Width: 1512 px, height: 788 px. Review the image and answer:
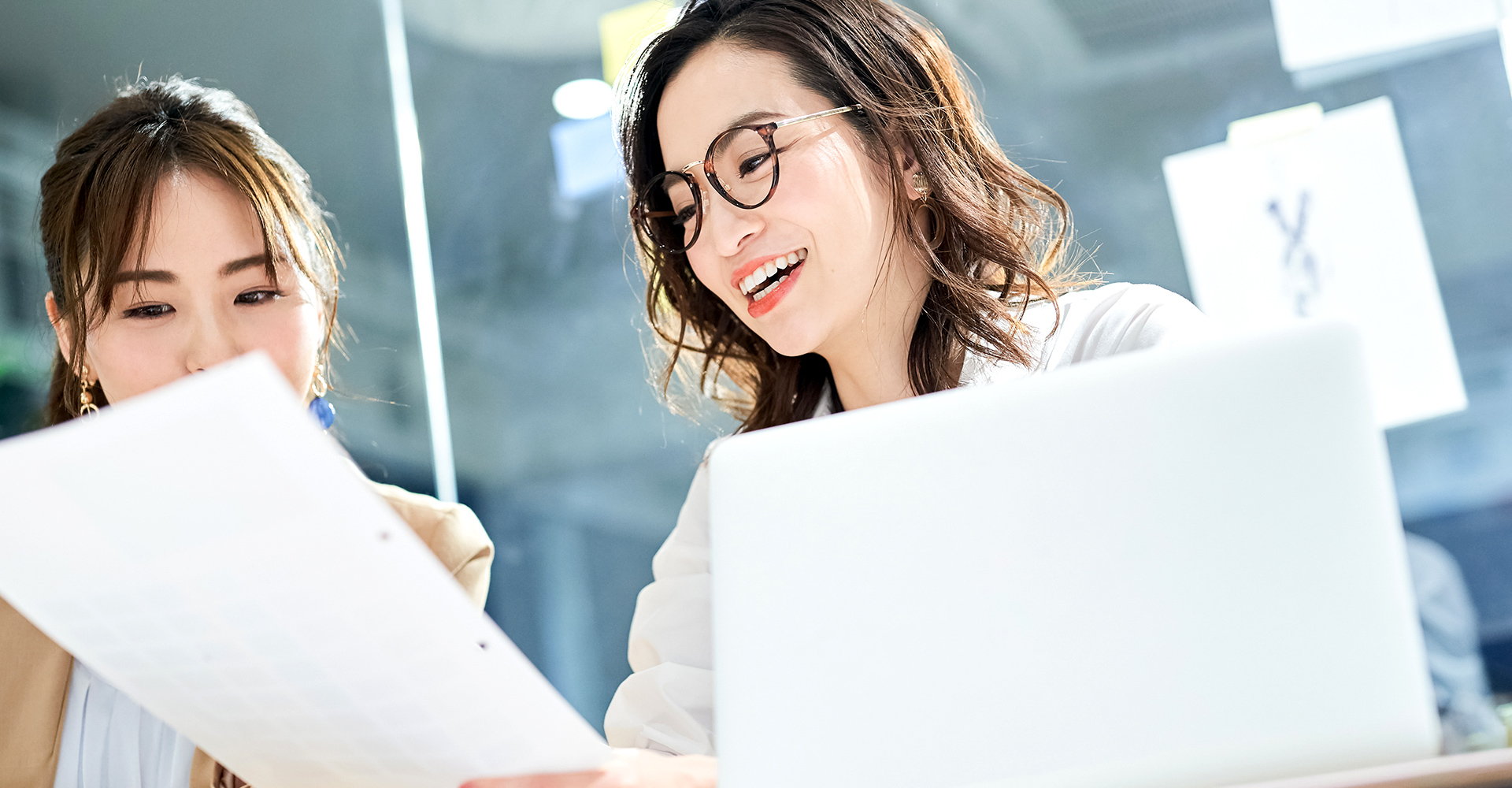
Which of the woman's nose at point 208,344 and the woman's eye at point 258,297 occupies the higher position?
the woman's eye at point 258,297

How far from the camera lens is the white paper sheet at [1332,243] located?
6.04 feet

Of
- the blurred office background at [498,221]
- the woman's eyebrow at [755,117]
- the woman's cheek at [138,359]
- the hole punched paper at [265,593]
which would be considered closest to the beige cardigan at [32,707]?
the woman's cheek at [138,359]

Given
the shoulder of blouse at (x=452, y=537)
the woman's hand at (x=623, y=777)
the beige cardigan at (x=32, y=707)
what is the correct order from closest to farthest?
the woman's hand at (x=623, y=777) → the beige cardigan at (x=32, y=707) → the shoulder of blouse at (x=452, y=537)

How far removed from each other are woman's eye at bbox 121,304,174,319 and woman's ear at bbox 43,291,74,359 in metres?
0.11

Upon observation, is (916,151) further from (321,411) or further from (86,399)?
(86,399)

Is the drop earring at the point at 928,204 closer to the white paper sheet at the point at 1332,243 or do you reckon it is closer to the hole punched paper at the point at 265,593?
the white paper sheet at the point at 1332,243

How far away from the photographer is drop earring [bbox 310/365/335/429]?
1452 mm

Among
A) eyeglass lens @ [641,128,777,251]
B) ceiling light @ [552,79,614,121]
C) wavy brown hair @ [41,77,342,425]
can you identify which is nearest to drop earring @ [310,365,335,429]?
wavy brown hair @ [41,77,342,425]

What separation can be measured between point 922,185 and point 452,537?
736 mm

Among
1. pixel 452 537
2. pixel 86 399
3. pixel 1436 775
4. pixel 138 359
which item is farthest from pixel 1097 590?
pixel 86 399

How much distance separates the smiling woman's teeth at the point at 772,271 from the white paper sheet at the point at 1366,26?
3.72 feet

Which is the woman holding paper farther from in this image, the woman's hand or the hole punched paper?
the woman's hand

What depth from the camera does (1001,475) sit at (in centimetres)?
52

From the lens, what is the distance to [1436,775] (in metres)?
0.44
